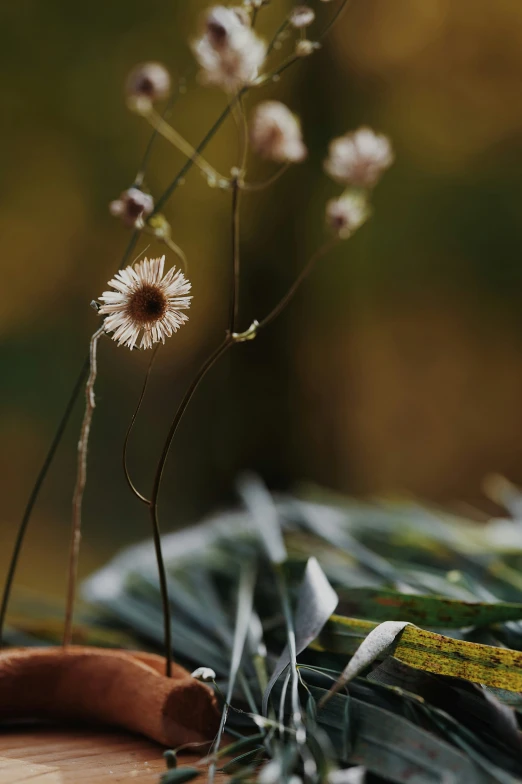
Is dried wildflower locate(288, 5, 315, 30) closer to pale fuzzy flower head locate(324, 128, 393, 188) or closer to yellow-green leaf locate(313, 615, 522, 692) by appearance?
pale fuzzy flower head locate(324, 128, 393, 188)

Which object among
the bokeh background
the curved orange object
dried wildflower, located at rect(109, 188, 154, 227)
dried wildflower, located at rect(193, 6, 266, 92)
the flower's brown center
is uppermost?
the bokeh background

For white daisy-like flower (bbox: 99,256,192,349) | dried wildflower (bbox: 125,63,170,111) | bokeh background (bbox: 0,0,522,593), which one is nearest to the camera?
white daisy-like flower (bbox: 99,256,192,349)

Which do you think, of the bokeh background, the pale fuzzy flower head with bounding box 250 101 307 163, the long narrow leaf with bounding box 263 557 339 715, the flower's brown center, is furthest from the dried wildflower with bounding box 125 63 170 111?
the bokeh background

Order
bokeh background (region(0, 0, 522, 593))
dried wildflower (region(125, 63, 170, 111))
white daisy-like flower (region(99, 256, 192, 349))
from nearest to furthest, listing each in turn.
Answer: white daisy-like flower (region(99, 256, 192, 349)), dried wildflower (region(125, 63, 170, 111)), bokeh background (region(0, 0, 522, 593))

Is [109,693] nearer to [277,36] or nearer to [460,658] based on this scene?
[460,658]

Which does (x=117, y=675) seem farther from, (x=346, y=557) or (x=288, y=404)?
(x=288, y=404)

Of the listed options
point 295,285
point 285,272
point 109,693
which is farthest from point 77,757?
point 285,272

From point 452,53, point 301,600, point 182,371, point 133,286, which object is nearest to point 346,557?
point 301,600
